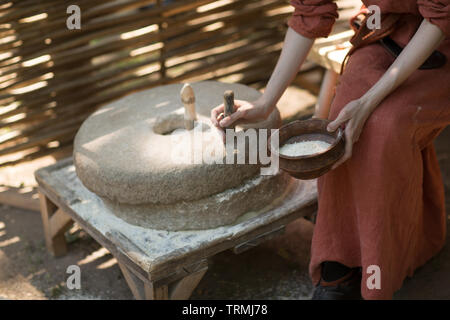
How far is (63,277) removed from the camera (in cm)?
295

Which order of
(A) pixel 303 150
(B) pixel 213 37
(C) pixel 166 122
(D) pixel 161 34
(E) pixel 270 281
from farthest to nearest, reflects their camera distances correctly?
(B) pixel 213 37
(D) pixel 161 34
(E) pixel 270 281
(C) pixel 166 122
(A) pixel 303 150

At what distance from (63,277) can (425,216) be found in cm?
160

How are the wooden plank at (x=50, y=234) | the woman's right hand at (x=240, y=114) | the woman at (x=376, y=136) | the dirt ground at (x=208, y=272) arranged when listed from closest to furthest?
1. the woman at (x=376, y=136)
2. the woman's right hand at (x=240, y=114)
3. the dirt ground at (x=208, y=272)
4. the wooden plank at (x=50, y=234)

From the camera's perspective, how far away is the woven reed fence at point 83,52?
3.33m

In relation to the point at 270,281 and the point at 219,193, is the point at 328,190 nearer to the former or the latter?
the point at 219,193

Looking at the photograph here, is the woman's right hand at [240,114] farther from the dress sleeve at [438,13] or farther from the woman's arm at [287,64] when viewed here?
the dress sleeve at [438,13]

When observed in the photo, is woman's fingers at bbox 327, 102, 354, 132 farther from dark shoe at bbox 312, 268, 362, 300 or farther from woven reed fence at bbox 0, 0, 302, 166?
woven reed fence at bbox 0, 0, 302, 166

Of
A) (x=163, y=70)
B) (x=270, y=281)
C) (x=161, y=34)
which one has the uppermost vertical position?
(x=161, y=34)

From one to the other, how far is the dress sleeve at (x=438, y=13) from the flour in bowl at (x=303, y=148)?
531 millimetres

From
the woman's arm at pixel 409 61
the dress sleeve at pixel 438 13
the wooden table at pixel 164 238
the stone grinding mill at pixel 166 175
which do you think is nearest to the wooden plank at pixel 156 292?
the wooden table at pixel 164 238

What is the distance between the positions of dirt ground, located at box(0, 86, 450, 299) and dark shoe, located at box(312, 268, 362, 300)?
201mm

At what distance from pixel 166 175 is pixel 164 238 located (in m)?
0.26

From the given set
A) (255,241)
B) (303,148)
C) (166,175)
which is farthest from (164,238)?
(303,148)

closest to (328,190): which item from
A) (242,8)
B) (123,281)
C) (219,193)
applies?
(219,193)
